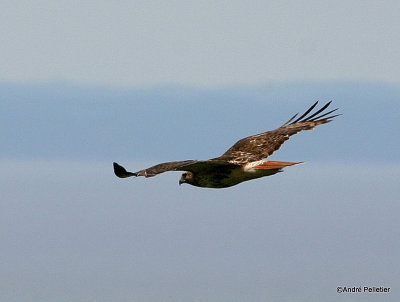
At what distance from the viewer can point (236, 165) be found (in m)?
24.2

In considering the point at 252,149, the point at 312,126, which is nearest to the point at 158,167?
the point at 252,149

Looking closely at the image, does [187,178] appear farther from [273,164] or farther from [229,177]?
[273,164]

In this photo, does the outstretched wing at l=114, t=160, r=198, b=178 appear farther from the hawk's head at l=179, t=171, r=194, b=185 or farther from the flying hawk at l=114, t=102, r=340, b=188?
the hawk's head at l=179, t=171, r=194, b=185

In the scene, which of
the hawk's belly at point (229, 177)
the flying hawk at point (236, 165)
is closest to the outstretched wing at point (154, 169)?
the flying hawk at point (236, 165)

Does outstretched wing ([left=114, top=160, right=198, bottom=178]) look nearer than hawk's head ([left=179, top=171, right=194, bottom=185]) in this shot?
Yes

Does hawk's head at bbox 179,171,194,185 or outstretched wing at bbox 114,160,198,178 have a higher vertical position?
hawk's head at bbox 179,171,194,185

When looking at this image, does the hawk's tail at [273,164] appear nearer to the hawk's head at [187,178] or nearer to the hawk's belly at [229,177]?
the hawk's belly at [229,177]

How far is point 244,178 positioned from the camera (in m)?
24.5

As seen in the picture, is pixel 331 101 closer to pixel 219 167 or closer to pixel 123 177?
pixel 219 167

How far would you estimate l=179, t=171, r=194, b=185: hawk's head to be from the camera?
24.4m

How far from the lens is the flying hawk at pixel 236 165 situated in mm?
20453

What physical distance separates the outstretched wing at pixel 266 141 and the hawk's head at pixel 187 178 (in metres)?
1.01

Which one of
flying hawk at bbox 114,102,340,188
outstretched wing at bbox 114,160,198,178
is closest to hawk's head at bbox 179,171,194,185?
flying hawk at bbox 114,102,340,188

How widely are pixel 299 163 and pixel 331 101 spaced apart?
5.83 m
